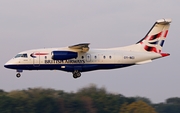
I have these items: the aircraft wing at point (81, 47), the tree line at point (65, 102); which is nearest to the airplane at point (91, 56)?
the aircraft wing at point (81, 47)

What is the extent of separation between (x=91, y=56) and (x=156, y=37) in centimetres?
603

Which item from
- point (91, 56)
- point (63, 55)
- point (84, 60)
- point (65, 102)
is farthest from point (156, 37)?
point (65, 102)

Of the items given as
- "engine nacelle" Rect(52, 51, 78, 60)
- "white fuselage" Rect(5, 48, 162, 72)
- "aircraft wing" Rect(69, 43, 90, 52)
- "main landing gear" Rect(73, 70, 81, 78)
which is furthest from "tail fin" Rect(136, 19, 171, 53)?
"engine nacelle" Rect(52, 51, 78, 60)

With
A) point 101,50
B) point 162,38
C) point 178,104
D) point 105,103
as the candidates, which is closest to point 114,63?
point 101,50

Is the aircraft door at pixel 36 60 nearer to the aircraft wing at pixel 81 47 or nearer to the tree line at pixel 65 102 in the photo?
the aircraft wing at pixel 81 47

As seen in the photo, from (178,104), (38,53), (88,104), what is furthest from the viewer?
(178,104)

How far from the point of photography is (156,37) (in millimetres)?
50812

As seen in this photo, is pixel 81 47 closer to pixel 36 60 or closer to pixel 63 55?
pixel 63 55

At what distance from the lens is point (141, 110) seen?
73.9 metres

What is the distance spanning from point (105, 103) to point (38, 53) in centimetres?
2660

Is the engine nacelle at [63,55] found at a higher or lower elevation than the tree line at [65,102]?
higher

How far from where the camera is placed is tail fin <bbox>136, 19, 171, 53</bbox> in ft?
165

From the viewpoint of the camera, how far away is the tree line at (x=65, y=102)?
70.3 m

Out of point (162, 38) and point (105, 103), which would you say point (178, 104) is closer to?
point (105, 103)
